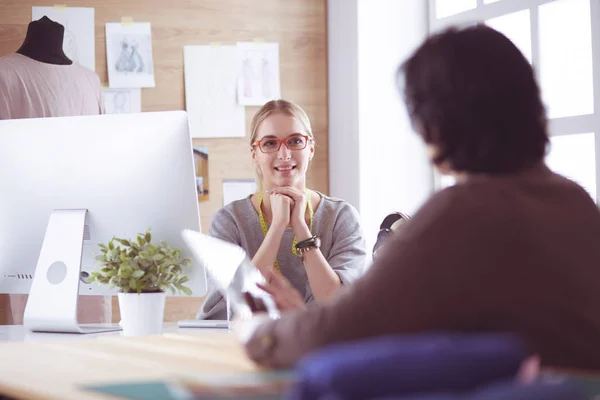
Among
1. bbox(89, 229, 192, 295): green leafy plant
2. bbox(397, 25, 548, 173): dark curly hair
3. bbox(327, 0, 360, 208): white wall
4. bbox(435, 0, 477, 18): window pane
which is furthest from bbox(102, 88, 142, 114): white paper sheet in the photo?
bbox(397, 25, 548, 173): dark curly hair

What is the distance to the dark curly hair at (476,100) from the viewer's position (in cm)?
90

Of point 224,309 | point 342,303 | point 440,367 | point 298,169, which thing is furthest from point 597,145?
point 440,367

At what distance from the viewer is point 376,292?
2.57 feet

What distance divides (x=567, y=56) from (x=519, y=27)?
0.26m

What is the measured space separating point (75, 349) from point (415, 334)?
2.25 feet

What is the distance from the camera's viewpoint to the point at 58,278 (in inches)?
70.8

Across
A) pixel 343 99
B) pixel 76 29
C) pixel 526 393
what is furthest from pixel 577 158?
pixel 526 393

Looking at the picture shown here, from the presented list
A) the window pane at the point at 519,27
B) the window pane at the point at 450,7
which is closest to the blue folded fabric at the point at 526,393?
the window pane at the point at 519,27

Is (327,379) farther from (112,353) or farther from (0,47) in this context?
(0,47)

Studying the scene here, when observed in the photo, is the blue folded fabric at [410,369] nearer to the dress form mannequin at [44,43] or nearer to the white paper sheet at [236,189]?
the dress form mannequin at [44,43]

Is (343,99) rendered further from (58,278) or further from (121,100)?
(58,278)

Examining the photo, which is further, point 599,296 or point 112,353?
point 112,353

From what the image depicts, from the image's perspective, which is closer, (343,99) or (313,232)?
(313,232)

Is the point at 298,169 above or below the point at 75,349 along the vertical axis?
above
